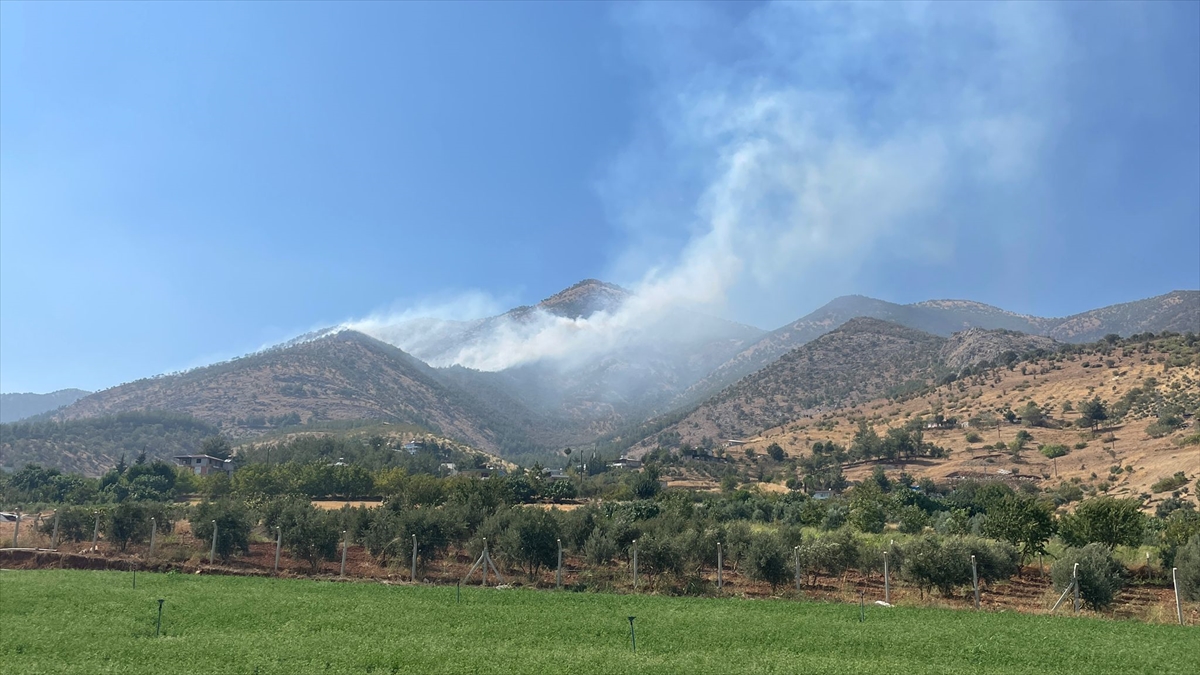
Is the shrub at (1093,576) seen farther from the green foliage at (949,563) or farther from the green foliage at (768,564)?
the green foliage at (768,564)

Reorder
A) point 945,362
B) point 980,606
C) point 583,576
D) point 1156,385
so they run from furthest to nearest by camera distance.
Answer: point 945,362 → point 1156,385 → point 583,576 → point 980,606

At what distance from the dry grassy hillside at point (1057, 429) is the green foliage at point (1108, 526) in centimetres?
3380

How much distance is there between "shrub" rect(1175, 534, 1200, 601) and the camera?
89.8 ft

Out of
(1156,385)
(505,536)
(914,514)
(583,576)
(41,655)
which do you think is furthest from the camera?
(1156,385)

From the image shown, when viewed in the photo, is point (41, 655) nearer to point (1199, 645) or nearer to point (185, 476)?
point (1199, 645)

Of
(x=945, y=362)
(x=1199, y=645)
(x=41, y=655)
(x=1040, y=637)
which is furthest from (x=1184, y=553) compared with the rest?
(x=945, y=362)

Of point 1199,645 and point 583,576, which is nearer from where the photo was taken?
point 1199,645

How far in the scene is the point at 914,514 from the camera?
5069 cm

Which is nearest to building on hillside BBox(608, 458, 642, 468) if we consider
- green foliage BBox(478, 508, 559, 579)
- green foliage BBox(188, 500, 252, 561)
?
green foliage BBox(188, 500, 252, 561)

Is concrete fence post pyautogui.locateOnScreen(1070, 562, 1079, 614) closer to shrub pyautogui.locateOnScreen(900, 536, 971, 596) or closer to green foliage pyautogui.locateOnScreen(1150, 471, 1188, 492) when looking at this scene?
shrub pyautogui.locateOnScreen(900, 536, 971, 596)

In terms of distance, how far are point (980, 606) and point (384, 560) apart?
89.2ft

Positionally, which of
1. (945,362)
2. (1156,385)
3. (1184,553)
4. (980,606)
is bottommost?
(980,606)

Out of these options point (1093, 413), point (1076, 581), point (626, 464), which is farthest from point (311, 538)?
point (626, 464)

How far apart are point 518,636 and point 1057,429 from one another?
366 feet
